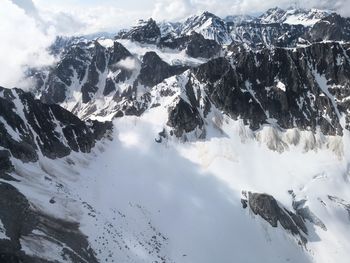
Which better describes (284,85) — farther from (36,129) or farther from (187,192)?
(36,129)

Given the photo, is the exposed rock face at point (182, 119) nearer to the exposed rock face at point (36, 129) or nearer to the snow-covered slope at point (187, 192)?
the snow-covered slope at point (187, 192)

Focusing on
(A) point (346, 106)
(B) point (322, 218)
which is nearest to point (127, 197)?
(B) point (322, 218)

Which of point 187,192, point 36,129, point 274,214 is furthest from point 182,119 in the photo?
point 36,129

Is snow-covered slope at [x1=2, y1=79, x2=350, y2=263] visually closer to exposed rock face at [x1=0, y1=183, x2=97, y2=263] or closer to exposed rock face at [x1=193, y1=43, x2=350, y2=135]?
exposed rock face at [x1=0, y1=183, x2=97, y2=263]

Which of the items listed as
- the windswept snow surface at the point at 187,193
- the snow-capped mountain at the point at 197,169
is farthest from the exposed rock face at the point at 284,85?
the windswept snow surface at the point at 187,193

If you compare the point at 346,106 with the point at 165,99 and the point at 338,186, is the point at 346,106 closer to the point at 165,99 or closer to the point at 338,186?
the point at 338,186
